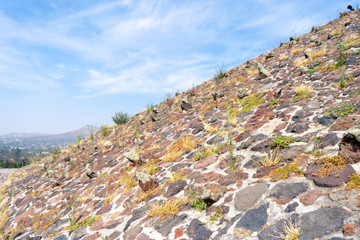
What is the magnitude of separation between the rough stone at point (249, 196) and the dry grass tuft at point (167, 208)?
101 cm

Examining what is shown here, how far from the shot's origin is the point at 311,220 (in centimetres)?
210

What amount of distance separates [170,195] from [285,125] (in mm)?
2976

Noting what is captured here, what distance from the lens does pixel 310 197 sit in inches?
94.5

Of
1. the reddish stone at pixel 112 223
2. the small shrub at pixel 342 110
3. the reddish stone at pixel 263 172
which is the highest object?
the small shrub at pixel 342 110

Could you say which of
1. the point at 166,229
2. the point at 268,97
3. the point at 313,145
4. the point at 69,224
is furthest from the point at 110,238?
the point at 268,97

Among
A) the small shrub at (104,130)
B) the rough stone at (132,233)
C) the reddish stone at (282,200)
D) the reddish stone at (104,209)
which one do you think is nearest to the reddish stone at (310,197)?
the reddish stone at (282,200)

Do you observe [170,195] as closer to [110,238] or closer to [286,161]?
[110,238]

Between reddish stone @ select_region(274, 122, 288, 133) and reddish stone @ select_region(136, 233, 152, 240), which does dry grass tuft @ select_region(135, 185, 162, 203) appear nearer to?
reddish stone @ select_region(136, 233, 152, 240)

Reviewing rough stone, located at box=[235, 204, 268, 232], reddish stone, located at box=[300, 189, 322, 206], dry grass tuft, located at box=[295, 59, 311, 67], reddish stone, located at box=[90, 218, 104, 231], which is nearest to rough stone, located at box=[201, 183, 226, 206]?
rough stone, located at box=[235, 204, 268, 232]

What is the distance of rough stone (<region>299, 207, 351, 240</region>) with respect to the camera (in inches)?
76.2

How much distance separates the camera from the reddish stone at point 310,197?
235 centimetres

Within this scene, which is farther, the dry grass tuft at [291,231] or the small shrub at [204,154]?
the small shrub at [204,154]

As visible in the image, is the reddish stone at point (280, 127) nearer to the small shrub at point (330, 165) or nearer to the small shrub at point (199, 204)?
the small shrub at point (330, 165)

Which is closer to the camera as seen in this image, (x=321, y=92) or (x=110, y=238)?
(x=110, y=238)
